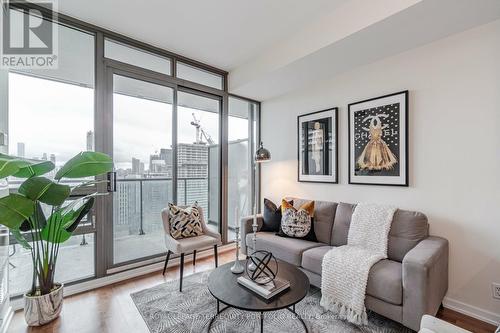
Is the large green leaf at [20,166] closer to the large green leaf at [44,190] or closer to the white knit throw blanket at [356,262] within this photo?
the large green leaf at [44,190]

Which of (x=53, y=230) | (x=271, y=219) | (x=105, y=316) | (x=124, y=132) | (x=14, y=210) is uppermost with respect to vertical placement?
(x=124, y=132)

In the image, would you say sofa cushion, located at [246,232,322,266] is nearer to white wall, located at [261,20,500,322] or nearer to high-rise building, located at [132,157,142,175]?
white wall, located at [261,20,500,322]

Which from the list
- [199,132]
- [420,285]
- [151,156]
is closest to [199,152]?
[199,132]

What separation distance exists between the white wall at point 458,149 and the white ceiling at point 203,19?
1103mm

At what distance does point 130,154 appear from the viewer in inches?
118

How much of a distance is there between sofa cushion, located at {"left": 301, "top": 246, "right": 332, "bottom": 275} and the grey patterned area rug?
303mm

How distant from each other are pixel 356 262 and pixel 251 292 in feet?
3.16

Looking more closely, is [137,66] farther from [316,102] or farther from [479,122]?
[479,122]

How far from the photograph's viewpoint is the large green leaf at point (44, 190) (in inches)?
71.6

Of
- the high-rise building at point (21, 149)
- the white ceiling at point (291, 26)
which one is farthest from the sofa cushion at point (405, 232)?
the high-rise building at point (21, 149)

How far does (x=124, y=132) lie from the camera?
2963 mm

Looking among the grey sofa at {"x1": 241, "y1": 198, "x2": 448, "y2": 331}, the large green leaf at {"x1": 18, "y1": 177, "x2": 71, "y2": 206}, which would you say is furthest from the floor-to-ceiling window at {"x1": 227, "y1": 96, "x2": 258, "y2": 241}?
the large green leaf at {"x1": 18, "y1": 177, "x2": 71, "y2": 206}

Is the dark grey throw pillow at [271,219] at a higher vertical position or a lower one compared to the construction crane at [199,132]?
lower

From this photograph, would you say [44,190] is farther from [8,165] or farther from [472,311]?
[472,311]
